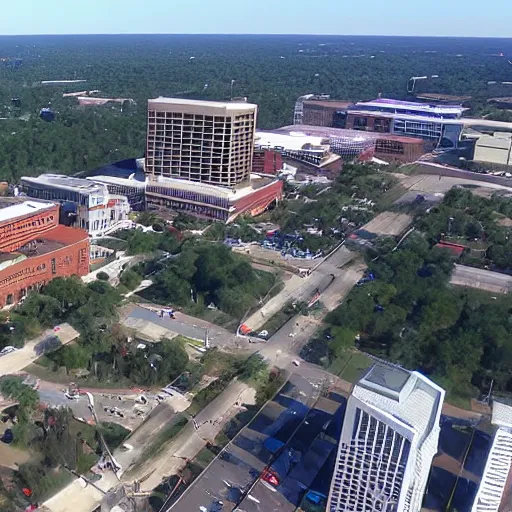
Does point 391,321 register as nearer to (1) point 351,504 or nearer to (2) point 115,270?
(1) point 351,504

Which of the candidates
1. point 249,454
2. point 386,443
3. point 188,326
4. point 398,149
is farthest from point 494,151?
A: point 386,443

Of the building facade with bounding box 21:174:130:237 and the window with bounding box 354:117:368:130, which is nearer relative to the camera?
the building facade with bounding box 21:174:130:237

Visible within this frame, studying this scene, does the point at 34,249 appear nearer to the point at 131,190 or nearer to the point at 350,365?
the point at 131,190

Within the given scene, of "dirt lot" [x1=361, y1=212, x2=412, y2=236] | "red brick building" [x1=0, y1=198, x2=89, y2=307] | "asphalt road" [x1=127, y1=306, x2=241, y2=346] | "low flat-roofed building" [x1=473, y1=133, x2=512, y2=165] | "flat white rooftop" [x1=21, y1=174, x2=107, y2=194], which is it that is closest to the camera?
"asphalt road" [x1=127, y1=306, x2=241, y2=346]

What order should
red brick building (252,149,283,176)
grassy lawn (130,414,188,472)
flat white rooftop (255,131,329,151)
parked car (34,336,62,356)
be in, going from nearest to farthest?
grassy lawn (130,414,188,472)
parked car (34,336,62,356)
red brick building (252,149,283,176)
flat white rooftop (255,131,329,151)

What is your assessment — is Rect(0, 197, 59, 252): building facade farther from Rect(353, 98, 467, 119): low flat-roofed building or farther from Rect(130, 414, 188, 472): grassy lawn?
Rect(353, 98, 467, 119): low flat-roofed building

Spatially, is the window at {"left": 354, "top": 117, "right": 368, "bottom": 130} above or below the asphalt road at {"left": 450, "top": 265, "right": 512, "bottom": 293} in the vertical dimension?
above

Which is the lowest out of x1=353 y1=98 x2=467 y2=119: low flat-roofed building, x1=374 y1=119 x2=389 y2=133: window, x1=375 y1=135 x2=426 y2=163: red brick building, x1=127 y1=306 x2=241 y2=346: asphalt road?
x1=127 y1=306 x2=241 y2=346: asphalt road

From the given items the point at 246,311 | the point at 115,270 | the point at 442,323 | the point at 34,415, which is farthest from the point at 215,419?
the point at 115,270

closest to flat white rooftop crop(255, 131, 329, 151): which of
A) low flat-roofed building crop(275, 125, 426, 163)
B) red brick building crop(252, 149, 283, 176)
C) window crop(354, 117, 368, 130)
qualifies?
low flat-roofed building crop(275, 125, 426, 163)
